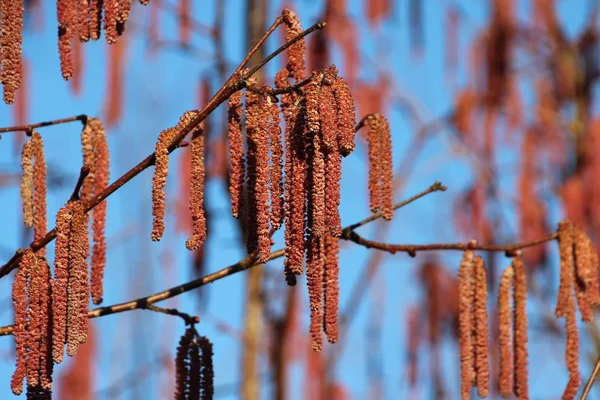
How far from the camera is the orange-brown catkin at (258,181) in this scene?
53.6 inches

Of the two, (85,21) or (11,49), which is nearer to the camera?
(11,49)

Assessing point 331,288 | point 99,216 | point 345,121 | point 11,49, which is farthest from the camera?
point 99,216

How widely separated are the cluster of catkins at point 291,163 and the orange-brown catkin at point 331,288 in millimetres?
36

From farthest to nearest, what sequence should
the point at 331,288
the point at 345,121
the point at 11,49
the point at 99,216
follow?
the point at 99,216
the point at 331,288
the point at 11,49
the point at 345,121

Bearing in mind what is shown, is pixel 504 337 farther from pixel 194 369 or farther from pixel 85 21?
pixel 85 21

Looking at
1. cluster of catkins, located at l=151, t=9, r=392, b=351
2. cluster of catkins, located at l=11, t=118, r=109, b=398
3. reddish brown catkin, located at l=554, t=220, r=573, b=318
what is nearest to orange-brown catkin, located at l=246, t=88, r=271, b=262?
cluster of catkins, located at l=151, t=9, r=392, b=351

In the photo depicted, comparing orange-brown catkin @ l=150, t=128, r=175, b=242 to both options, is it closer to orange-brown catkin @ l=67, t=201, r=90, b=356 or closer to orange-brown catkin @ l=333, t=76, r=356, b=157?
orange-brown catkin @ l=67, t=201, r=90, b=356

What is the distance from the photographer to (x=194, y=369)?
163 centimetres

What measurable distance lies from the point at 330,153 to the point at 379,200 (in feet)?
1.06

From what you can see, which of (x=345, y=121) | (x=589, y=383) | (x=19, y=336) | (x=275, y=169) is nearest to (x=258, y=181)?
(x=275, y=169)

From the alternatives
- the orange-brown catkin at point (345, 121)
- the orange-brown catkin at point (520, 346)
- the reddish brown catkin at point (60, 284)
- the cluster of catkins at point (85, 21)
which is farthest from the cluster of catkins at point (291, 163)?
the orange-brown catkin at point (520, 346)

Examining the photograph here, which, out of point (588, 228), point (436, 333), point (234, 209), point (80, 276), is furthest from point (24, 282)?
point (588, 228)

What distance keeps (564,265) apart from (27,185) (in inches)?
33.8

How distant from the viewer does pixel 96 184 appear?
171 cm
